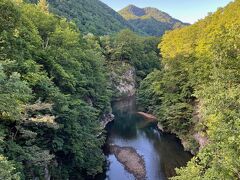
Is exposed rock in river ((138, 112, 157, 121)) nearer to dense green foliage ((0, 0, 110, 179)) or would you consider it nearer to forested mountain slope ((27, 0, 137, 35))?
dense green foliage ((0, 0, 110, 179))

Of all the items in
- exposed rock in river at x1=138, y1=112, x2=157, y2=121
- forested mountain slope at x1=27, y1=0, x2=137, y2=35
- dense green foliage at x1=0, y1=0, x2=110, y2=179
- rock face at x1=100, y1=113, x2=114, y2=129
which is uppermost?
forested mountain slope at x1=27, y1=0, x2=137, y2=35

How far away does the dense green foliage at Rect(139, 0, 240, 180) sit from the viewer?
18.9 metres

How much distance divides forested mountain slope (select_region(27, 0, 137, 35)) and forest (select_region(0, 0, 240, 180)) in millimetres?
69450

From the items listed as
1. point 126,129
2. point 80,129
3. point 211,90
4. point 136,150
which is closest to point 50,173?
point 80,129

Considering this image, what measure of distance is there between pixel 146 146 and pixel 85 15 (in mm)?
105670

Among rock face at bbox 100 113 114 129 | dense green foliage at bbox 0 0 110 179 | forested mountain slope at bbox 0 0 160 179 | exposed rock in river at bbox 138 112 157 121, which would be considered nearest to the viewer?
dense green foliage at bbox 0 0 110 179

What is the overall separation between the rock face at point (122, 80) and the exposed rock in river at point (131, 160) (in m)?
37.2

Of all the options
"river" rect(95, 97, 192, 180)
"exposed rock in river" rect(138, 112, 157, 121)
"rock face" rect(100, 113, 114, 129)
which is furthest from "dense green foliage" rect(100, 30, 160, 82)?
"rock face" rect(100, 113, 114, 129)

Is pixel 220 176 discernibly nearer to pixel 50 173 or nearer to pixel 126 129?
pixel 50 173

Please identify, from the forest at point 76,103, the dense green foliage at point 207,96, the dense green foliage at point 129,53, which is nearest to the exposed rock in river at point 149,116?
the dense green foliage at point 207,96

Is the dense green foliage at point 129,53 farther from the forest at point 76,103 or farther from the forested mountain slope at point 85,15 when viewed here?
the forest at point 76,103

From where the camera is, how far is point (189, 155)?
40.3 meters

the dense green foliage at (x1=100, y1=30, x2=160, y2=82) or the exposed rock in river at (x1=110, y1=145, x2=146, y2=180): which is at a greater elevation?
the dense green foliage at (x1=100, y1=30, x2=160, y2=82)

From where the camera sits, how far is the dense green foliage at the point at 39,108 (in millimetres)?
18516
